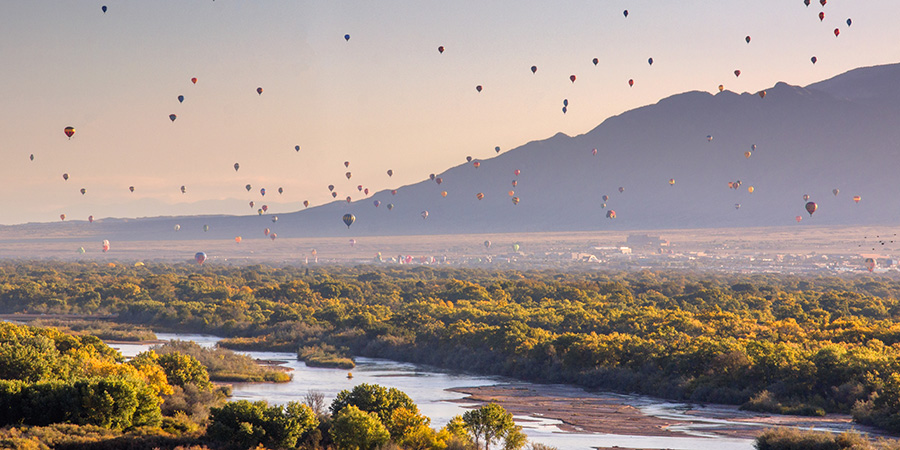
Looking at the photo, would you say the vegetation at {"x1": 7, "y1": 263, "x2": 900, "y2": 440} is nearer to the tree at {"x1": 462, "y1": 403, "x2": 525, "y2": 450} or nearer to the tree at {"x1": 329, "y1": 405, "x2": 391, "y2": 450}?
the tree at {"x1": 329, "y1": 405, "x2": 391, "y2": 450}

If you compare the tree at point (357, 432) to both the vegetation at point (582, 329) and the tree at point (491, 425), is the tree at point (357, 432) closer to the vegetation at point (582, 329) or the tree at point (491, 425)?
the tree at point (491, 425)

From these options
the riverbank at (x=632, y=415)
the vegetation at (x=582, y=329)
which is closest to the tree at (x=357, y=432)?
the riverbank at (x=632, y=415)

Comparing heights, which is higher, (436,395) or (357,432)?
(357,432)

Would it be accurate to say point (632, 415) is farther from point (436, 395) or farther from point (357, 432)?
point (357, 432)

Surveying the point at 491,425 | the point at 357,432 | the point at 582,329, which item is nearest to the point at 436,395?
the point at 491,425

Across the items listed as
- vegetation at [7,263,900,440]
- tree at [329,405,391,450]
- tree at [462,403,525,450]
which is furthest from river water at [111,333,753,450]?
tree at [329,405,391,450]

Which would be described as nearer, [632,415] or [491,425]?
[491,425]
